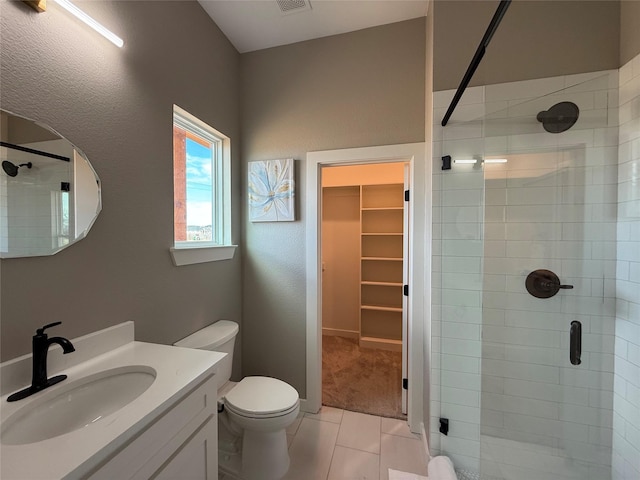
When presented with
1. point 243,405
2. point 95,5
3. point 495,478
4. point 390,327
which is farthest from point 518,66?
point 390,327

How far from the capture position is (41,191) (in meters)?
0.94

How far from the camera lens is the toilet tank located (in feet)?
4.92

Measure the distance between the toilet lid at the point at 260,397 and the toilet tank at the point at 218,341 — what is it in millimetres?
128

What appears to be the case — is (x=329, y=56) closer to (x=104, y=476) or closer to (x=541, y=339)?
(x=541, y=339)

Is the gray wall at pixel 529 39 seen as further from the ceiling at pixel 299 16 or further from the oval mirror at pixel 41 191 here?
the oval mirror at pixel 41 191

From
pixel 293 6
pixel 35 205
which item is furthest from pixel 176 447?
pixel 293 6

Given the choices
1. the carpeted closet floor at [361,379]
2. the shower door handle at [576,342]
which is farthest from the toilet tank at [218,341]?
the shower door handle at [576,342]

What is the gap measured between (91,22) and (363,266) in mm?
2977

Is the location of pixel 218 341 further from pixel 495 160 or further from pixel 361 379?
pixel 495 160

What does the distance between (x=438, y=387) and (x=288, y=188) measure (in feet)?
5.37

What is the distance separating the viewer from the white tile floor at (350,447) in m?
1.52

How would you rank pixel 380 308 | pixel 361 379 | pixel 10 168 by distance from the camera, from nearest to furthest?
pixel 10 168 < pixel 361 379 < pixel 380 308

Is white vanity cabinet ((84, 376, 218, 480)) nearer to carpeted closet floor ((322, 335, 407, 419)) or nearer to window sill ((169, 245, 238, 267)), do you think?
window sill ((169, 245, 238, 267))

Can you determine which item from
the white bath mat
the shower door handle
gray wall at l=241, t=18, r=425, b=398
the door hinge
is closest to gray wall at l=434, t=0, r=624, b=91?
gray wall at l=241, t=18, r=425, b=398
